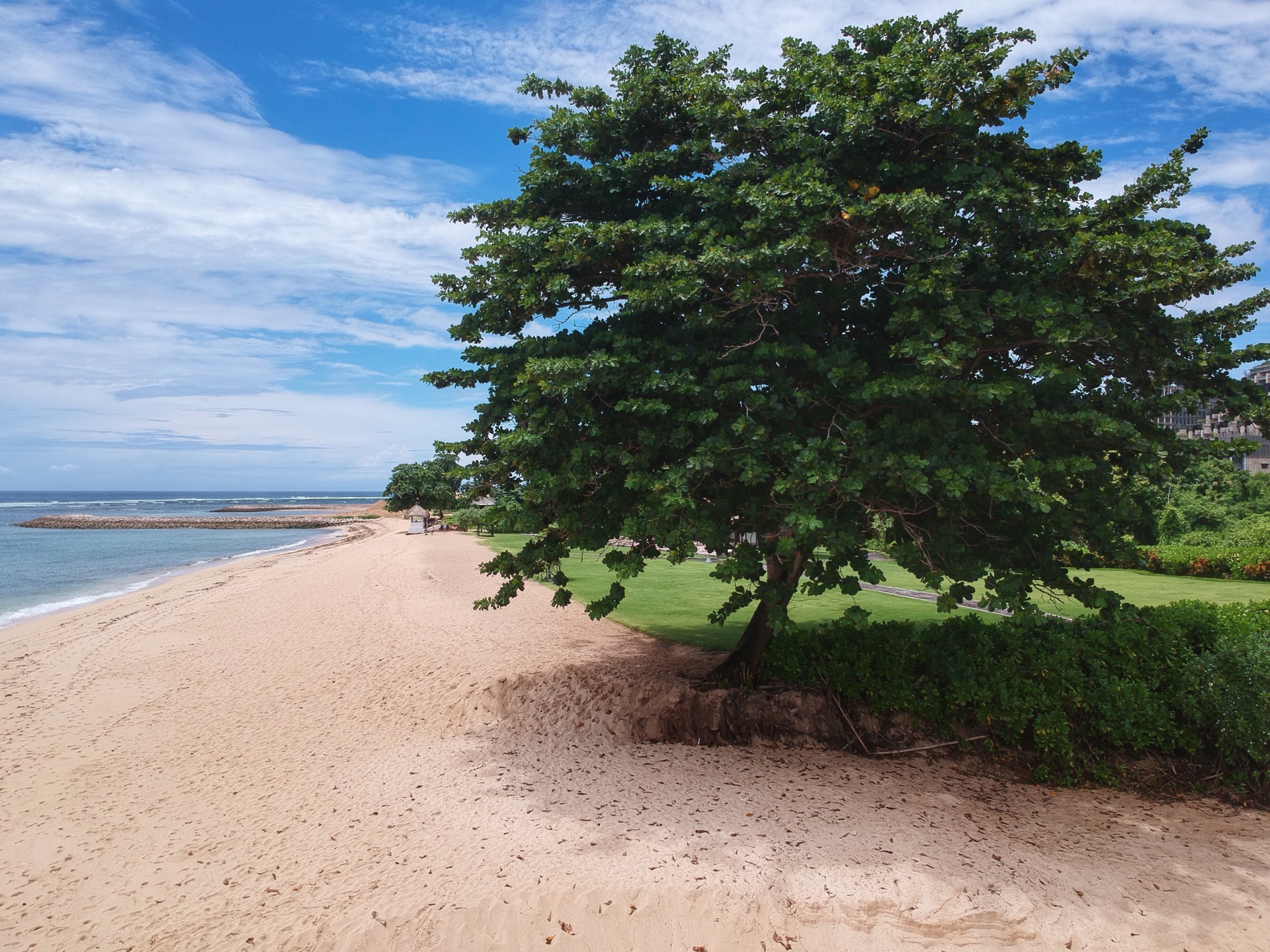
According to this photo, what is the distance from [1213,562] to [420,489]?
6961 cm

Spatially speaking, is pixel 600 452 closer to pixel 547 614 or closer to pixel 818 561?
pixel 818 561

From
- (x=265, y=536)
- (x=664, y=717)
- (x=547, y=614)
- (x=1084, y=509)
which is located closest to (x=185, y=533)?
(x=265, y=536)

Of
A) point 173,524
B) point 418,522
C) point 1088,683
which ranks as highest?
point 418,522

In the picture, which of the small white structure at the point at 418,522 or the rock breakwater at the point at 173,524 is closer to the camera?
the small white structure at the point at 418,522

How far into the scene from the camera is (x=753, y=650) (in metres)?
10.3

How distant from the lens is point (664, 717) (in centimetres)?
988

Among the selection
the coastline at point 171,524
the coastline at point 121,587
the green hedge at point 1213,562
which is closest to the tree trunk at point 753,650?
the green hedge at point 1213,562

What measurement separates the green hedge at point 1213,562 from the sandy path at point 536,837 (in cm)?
1455

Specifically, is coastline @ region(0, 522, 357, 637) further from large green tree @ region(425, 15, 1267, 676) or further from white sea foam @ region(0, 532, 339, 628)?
large green tree @ region(425, 15, 1267, 676)

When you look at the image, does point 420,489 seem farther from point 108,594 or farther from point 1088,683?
point 1088,683

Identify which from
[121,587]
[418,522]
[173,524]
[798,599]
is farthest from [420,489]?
[798,599]

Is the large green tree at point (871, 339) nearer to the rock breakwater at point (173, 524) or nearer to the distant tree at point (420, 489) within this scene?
the distant tree at point (420, 489)

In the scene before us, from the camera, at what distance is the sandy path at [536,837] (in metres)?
5.88

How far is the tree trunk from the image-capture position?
983cm
